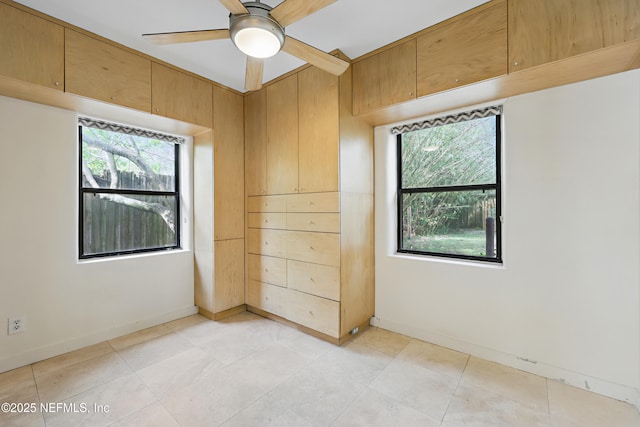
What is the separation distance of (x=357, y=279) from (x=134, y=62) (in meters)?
2.81

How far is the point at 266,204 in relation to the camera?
308 cm

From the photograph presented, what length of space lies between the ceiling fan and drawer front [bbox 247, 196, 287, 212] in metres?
1.45

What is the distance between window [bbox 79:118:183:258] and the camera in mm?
2623

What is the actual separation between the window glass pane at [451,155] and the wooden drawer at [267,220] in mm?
1334

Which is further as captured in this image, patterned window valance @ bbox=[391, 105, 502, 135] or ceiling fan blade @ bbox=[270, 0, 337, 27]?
patterned window valance @ bbox=[391, 105, 502, 135]

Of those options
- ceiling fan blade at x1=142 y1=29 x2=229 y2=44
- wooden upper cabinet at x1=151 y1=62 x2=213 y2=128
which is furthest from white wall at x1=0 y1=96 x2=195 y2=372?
ceiling fan blade at x1=142 y1=29 x2=229 y2=44

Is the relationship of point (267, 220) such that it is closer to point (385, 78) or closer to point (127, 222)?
point (127, 222)

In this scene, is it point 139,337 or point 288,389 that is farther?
point 139,337

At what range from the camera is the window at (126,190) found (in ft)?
8.61

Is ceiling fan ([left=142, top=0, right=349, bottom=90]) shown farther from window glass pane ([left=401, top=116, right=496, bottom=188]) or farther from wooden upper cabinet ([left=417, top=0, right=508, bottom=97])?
window glass pane ([left=401, top=116, right=496, bottom=188])

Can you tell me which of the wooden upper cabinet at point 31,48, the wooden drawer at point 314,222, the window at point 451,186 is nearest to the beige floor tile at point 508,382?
the window at point 451,186

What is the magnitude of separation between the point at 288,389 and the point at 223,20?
2688 mm

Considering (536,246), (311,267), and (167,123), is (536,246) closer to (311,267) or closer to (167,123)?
(311,267)

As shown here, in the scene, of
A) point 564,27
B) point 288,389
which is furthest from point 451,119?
point 288,389
